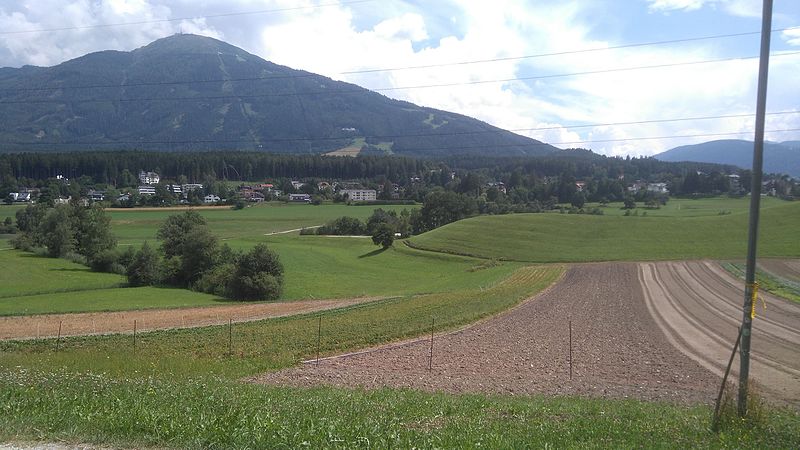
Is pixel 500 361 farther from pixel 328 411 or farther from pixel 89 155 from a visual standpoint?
pixel 89 155

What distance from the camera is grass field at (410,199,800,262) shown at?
247ft

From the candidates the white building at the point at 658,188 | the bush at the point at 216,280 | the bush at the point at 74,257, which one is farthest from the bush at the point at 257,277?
the white building at the point at 658,188

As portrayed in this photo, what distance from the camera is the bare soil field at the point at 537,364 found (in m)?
18.0

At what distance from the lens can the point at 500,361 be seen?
72.6 ft

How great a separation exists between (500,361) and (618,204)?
4865 inches

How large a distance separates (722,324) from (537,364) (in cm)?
1636

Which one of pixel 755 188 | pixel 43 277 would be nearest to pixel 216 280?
pixel 43 277

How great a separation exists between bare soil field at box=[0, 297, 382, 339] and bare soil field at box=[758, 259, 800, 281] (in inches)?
1626

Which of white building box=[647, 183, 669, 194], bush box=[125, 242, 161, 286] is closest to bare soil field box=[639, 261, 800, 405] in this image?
bush box=[125, 242, 161, 286]

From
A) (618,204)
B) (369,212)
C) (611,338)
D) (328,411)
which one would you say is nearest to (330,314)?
(611,338)

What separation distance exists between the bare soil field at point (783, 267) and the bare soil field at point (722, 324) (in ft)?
17.7

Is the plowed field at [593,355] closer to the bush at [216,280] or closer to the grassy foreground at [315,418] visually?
the grassy foreground at [315,418]

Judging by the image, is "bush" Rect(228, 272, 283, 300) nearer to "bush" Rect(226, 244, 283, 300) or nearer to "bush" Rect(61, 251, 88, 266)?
"bush" Rect(226, 244, 283, 300)

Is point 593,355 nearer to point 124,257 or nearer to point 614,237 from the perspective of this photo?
point 124,257
